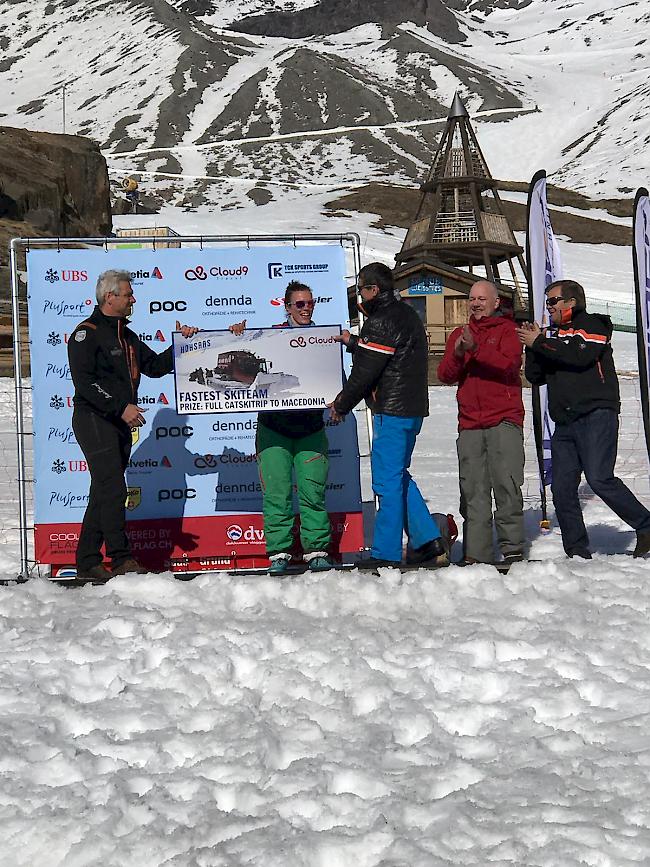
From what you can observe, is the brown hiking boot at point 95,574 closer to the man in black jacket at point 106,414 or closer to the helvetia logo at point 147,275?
the man in black jacket at point 106,414

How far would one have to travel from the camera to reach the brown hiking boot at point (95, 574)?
6692mm

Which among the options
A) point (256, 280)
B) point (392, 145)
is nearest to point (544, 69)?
point (392, 145)

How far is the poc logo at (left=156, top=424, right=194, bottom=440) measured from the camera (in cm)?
765

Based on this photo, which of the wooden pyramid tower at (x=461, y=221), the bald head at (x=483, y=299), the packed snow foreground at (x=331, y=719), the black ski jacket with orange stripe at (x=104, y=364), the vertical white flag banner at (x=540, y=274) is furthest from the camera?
the wooden pyramid tower at (x=461, y=221)

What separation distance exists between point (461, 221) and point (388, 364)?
117ft

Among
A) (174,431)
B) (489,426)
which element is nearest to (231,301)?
(174,431)

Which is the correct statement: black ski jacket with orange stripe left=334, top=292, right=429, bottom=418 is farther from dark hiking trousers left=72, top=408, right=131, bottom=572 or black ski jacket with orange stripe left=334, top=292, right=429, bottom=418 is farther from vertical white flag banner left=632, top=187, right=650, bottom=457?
vertical white flag banner left=632, top=187, right=650, bottom=457

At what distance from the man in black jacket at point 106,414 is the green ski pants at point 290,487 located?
0.95 metres

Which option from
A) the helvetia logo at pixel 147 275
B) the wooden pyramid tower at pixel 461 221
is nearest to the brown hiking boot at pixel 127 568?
the helvetia logo at pixel 147 275

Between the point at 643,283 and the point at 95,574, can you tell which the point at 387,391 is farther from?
the point at 95,574

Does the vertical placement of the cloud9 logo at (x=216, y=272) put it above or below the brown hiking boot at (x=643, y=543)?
above

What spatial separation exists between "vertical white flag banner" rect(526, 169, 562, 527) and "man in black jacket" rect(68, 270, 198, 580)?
141 inches

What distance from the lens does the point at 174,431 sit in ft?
25.2

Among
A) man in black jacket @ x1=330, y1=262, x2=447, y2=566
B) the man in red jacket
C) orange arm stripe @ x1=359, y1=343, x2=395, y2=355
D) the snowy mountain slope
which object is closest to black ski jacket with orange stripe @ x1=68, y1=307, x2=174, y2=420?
man in black jacket @ x1=330, y1=262, x2=447, y2=566
